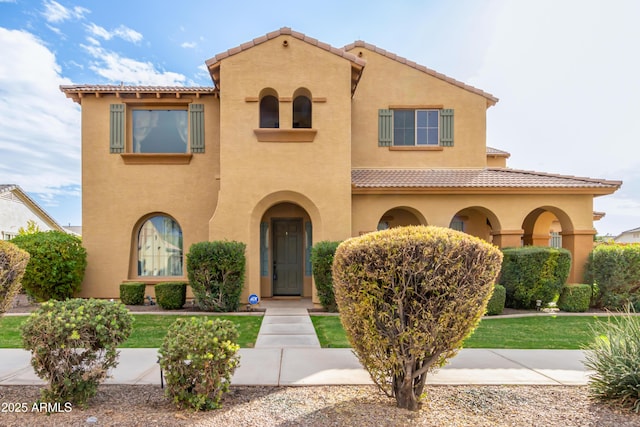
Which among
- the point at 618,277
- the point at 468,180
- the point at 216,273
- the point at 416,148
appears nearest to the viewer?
the point at 216,273

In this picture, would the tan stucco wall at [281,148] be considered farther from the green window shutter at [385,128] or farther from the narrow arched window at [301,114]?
the green window shutter at [385,128]

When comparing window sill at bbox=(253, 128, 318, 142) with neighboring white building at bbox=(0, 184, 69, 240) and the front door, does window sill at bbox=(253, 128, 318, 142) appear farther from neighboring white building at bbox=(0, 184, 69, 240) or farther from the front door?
neighboring white building at bbox=(0, 184, 69, 240)

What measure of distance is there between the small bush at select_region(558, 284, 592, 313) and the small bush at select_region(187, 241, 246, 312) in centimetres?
928

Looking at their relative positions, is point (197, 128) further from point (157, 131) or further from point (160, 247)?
point (160, 247)

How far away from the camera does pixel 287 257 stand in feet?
42.6

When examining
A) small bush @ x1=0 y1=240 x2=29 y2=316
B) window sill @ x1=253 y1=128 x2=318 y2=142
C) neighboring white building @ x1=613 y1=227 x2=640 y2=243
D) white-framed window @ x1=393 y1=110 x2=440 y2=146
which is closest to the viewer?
small bush @ x1=0 y1=240 x2=29 y2=316

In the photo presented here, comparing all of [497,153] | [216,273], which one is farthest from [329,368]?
[497,153]

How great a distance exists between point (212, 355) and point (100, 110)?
11.6m

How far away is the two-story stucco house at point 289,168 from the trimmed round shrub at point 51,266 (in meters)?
0.75

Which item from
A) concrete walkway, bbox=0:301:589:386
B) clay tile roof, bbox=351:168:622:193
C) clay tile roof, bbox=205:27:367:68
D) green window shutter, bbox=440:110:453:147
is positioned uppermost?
clay tile roof, bbox=205:27:367:68

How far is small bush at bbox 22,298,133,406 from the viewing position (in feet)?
12.9

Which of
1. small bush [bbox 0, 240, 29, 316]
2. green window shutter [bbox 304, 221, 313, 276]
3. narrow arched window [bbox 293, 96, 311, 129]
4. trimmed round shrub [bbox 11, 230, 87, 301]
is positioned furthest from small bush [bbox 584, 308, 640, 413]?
trimmed round shrub [bbox 11, 230, 87, 301]

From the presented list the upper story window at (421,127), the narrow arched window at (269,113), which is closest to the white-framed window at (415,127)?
the upper story window at (421,127)

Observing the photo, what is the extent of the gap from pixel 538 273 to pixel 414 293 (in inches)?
335
